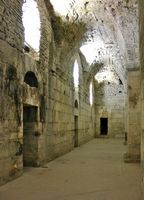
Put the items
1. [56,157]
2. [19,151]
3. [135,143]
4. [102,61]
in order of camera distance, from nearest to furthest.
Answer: [19,151] → [135,143] → [56,157] → [102,61]

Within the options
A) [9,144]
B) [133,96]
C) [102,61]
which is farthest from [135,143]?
[102,61]

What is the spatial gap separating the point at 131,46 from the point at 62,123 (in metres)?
3.68

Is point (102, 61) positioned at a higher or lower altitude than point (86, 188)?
higher

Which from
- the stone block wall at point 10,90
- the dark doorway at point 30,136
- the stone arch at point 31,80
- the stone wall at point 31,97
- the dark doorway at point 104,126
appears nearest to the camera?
the stone block wall at point 10,90

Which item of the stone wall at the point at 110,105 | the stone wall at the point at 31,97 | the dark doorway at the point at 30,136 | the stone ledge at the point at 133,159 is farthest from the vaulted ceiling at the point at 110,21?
the stone wall at the point at 110,105

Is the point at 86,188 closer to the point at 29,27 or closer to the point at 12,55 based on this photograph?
the point at 12,55

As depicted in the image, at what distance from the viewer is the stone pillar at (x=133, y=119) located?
901 cm

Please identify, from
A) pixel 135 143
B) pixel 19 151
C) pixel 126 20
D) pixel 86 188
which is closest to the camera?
pixel 86 188

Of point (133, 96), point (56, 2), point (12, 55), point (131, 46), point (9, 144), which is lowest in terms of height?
point (9, 144)

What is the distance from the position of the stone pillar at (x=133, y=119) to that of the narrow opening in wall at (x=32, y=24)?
9.65 feet

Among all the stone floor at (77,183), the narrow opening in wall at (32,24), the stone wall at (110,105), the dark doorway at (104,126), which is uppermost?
the narrow opening in wall at (32,24)

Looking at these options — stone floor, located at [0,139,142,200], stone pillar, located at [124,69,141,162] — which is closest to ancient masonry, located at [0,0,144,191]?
stone pillar, located at [124,69,141,162]

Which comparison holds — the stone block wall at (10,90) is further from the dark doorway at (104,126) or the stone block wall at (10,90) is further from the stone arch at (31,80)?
the dark doorway at (104,126)

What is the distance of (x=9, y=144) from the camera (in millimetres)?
6203
